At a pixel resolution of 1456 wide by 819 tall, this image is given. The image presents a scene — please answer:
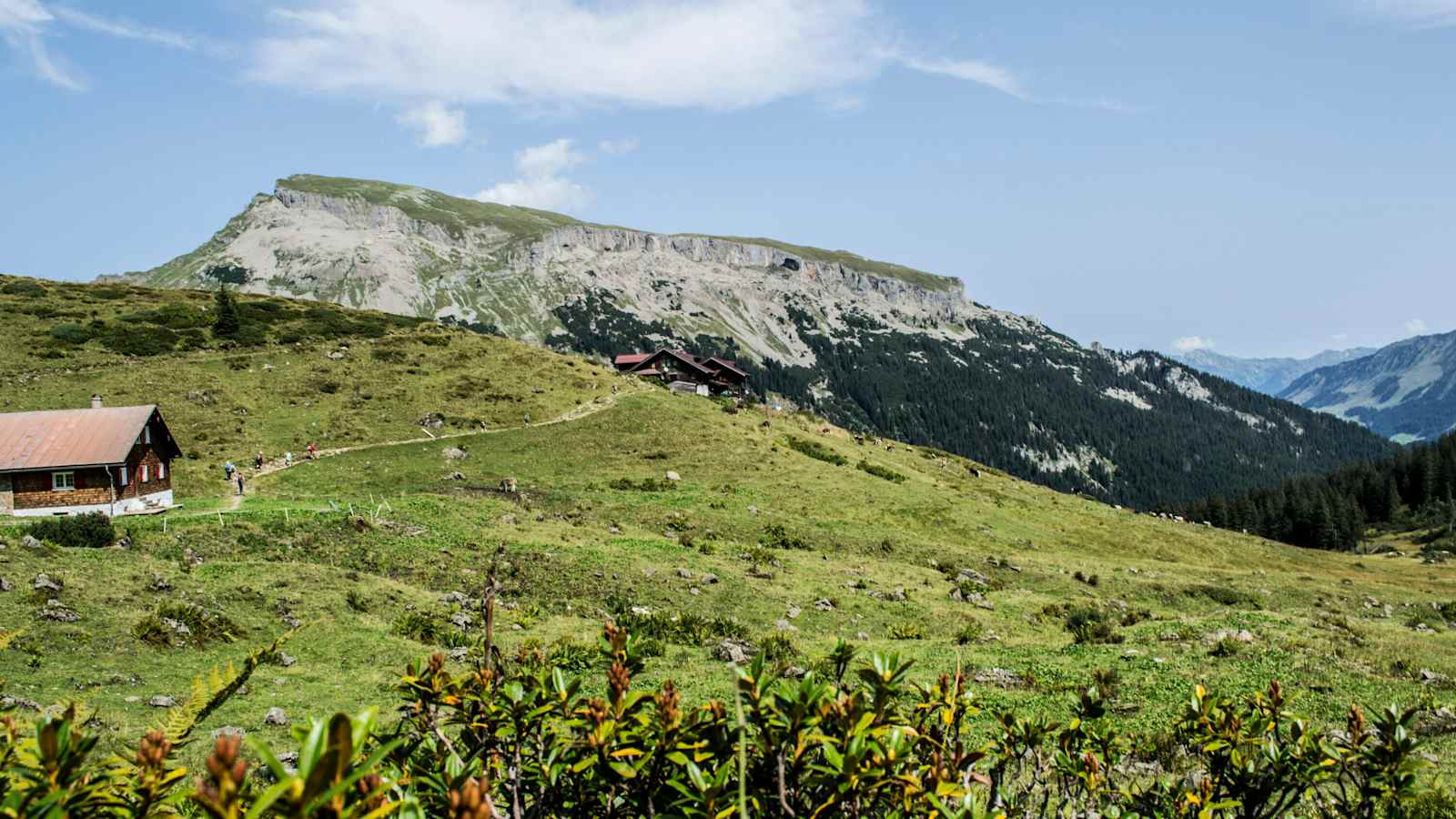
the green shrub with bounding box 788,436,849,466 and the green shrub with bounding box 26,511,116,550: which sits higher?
the green shrub with bounding box 26,511,116,550

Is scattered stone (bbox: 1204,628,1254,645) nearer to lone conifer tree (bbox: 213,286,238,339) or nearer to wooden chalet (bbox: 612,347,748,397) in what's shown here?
wooden chalet (bbox: 612,347,748,397)

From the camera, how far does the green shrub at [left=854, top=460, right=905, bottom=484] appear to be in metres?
50.9

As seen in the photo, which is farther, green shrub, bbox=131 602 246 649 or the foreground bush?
green shrub, bbox=131 602 246 649

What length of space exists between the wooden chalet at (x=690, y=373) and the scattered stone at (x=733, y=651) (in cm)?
7075

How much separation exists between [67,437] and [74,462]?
172 cm

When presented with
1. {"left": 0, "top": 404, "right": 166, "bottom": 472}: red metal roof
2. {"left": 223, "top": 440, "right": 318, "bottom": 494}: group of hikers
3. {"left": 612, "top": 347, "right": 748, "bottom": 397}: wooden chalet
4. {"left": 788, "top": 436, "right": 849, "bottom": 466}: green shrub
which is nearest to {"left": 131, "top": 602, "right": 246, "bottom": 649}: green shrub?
A: {"left": 0, "top": 404, "right": 166, "bottom": 472}: red metal roof

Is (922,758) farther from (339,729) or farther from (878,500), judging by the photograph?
(878,500)

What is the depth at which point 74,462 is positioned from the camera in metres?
32.7

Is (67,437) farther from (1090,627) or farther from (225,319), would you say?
(1090,627)

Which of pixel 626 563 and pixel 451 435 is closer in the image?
pixel 626 563

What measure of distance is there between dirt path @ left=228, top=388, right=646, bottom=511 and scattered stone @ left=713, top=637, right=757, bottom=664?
2693 cm

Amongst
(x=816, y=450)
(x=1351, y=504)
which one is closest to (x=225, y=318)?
(x=816, y=450)

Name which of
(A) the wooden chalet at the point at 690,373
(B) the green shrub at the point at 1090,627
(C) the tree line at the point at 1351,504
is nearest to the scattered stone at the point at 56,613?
(B) the green shrub at the point at 1090,627

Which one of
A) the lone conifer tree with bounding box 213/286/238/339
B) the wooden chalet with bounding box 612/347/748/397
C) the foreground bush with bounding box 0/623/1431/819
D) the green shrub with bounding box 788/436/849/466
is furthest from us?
the wooden chalet with bounding box 612/347/748/397
